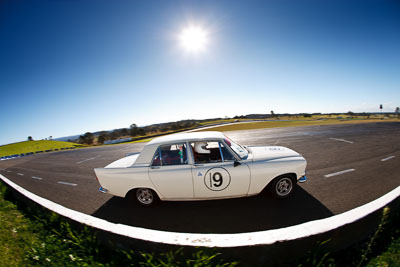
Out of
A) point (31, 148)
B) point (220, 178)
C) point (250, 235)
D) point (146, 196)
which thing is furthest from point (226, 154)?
point (31, 148)

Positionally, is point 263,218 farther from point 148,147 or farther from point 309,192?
point 148,147

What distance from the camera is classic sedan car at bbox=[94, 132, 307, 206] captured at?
3.23 meters

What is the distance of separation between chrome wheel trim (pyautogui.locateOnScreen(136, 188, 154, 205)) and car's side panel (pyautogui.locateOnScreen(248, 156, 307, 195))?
226 centimetres

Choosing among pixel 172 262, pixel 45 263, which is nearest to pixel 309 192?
pixel 172 262

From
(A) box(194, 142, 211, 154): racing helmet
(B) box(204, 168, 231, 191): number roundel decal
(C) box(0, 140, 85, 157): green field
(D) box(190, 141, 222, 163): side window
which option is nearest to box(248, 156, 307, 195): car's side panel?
(B) box(204, 168, 231, 191): number roundel decal

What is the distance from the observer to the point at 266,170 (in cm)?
328

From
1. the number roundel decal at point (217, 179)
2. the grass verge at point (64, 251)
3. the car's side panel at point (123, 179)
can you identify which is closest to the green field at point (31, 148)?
the car's side panel at point (123, 179)

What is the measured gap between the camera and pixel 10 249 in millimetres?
2268

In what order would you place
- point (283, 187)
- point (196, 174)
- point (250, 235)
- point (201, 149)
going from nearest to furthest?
point (250, 235)
point (196, 174)
point (283, 187)
point (201, 149)

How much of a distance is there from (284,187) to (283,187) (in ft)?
0.08

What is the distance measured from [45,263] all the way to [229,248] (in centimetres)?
238

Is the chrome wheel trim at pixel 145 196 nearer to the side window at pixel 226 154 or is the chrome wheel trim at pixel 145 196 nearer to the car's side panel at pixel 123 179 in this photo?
the car's side panel at pixel 123 179

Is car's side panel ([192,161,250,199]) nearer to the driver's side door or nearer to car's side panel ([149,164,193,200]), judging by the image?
the driver's side door

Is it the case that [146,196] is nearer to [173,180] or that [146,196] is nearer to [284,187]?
[173,180]
